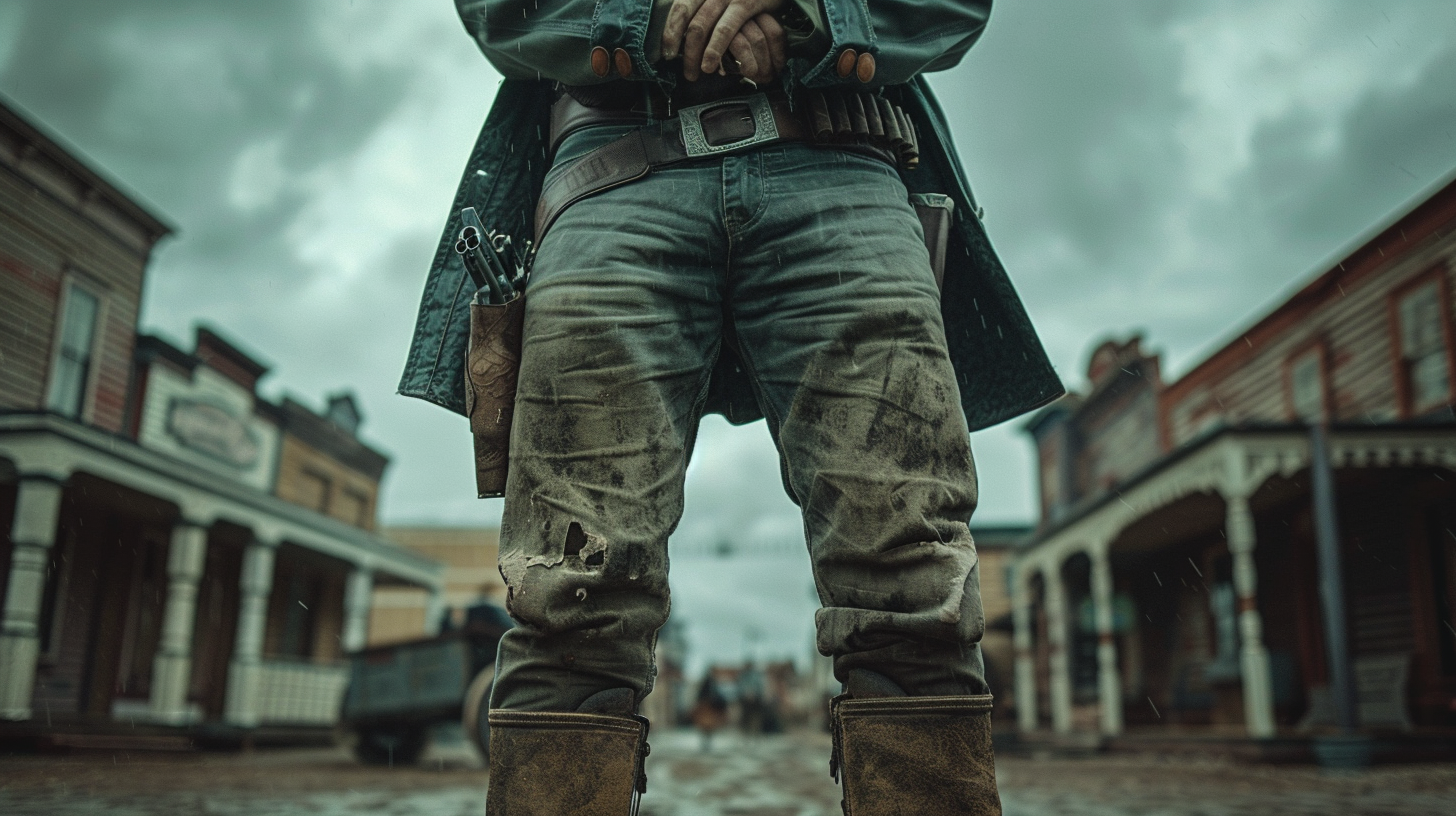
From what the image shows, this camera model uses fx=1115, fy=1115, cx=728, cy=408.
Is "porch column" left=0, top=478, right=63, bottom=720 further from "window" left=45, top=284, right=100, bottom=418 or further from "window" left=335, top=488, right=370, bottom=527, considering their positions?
"window" left=335, top=488, right=370, bottom=527

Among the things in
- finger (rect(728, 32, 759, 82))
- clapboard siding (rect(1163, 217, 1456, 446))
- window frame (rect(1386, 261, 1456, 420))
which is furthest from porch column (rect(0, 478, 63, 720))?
window frame (rect(1386, 261, 1456, 420))

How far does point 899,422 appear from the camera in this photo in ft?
4.97

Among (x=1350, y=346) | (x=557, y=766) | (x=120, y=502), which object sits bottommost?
(x=557, y=766)

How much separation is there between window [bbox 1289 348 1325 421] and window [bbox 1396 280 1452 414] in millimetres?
1652

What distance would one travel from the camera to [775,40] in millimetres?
1589

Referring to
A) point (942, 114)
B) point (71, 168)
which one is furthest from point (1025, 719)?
point (942, 114)

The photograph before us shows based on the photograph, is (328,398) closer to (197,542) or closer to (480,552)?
(197,542)

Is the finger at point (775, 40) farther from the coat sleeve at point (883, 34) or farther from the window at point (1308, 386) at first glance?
the window at point (1308, 386)

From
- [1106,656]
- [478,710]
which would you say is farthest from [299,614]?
[1106,656]

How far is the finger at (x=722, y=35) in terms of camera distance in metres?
1.53

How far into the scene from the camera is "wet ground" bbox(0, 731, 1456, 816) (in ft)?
15.9

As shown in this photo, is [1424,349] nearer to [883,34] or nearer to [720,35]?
[883,34]

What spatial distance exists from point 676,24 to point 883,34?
322mm

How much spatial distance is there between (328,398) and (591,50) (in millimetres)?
23125
